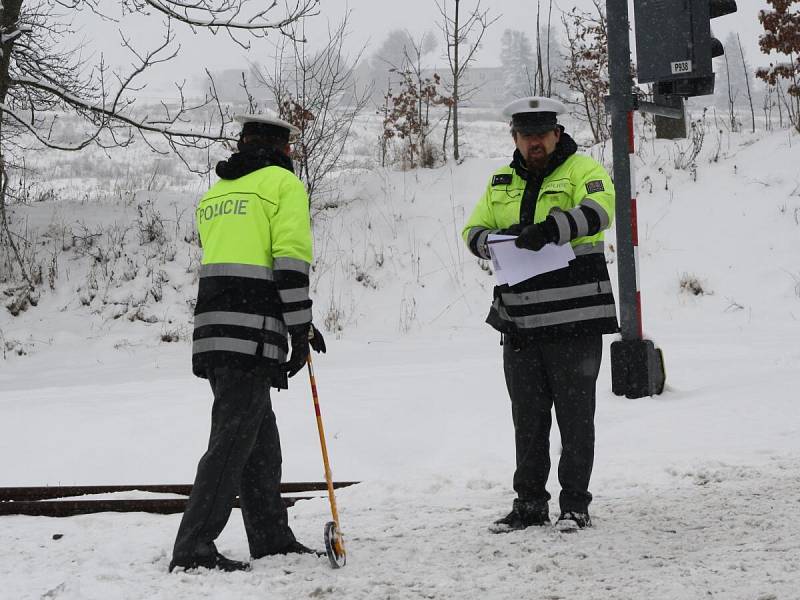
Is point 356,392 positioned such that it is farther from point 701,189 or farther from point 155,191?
point 155,191

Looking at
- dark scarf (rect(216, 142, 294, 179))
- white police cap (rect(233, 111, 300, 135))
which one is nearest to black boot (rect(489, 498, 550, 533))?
dark scarf (rect(216, 142, 294, 179))

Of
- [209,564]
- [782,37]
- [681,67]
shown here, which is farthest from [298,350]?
[782,37]

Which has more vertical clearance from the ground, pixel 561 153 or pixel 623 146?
pixel 623 146

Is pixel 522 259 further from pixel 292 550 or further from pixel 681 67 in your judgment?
pixel 681 67

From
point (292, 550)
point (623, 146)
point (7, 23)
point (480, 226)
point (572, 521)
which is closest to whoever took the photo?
point (292, 550)

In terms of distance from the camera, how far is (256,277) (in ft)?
12.4

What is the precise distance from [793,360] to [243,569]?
18.3 feet

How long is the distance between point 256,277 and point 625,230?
4105mm

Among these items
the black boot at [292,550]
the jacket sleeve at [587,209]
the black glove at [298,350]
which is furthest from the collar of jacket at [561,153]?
the black boot at [292,550]

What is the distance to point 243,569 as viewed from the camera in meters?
3.77

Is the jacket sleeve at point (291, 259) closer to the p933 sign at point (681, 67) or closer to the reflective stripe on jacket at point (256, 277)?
the reflective stripe on jacket at point (256, 277)

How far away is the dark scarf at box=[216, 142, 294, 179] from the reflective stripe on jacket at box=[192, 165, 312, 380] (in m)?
0.07

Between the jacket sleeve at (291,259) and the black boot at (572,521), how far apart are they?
1.56m

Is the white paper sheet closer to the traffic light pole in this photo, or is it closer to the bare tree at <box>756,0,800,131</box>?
the traffic light pole
